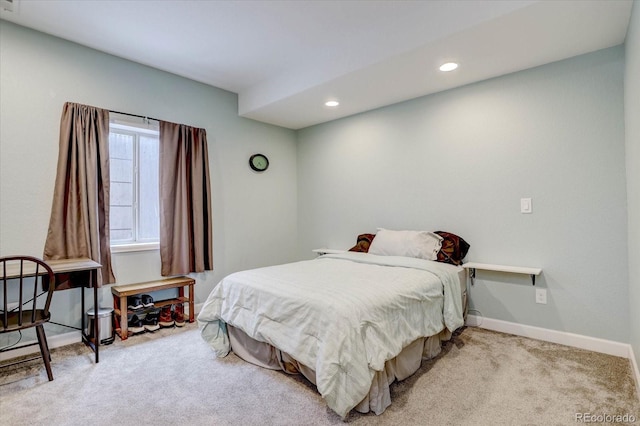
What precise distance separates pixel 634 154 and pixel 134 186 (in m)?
4.03

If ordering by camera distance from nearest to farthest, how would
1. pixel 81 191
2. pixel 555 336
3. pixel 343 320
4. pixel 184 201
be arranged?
pixel 343 320 < pixel 555 336 < pixel 81 191 < pixel 184 201

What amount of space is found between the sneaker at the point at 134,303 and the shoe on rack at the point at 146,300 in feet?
0.09

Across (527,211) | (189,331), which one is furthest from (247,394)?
(527,211)

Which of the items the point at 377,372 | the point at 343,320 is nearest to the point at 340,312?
the point at 343,320

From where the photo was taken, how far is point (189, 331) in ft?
10.1

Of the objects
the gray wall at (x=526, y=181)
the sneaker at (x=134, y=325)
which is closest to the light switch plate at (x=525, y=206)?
the gray wall at (x=526, y=181)

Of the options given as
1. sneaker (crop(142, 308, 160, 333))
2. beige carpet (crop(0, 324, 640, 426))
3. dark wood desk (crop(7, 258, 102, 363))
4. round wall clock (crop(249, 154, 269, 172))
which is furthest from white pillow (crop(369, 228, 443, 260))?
dark wood desk (crop(7, 258, 102, 363))

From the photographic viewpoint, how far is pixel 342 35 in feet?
9.25

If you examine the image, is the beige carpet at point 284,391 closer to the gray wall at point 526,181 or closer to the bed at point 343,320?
the bed at point 343,320

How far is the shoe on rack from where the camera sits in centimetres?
308

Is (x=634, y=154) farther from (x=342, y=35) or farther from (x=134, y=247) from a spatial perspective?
(x=134, y=247)

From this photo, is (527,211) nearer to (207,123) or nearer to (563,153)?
(563,153)

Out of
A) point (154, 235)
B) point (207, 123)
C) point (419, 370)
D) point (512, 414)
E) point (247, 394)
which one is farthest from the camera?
point (207, 123)

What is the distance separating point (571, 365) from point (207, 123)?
4.00 meters
